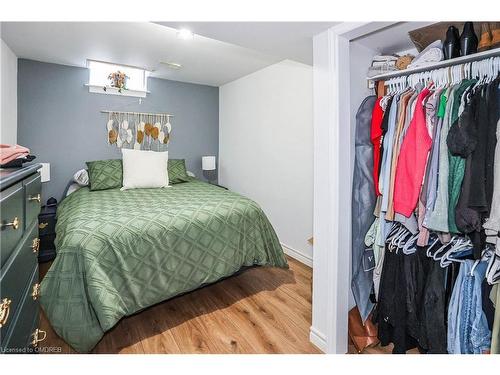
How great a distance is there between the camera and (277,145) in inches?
134

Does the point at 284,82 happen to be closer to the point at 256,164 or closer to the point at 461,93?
the point at 256,164

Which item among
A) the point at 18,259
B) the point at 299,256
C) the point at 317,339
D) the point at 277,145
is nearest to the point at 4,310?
the point at 18,259

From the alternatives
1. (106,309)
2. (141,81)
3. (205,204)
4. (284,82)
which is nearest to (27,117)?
(141,81)

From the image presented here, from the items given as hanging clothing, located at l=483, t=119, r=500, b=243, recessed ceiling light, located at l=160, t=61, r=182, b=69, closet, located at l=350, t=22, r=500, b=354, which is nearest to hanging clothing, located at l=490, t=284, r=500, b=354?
closet, located at l=350, t=22, r=500, b=354

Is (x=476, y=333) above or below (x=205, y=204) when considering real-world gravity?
below

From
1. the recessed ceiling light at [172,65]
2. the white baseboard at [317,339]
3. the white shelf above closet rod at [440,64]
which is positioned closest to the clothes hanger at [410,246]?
the white baseboard at [317,339]

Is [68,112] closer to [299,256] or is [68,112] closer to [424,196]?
[299,256]

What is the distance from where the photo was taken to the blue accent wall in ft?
10.6

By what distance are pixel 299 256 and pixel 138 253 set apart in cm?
190

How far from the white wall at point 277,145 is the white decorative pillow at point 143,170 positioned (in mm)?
1190

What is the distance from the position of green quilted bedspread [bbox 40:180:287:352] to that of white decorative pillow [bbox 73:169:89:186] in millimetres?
758

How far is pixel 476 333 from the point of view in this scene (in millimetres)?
1342

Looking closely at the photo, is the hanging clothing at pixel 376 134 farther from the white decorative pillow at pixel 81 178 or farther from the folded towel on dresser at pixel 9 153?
the white decorative pillow at pixel 81 178

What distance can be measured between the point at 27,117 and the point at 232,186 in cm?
274
